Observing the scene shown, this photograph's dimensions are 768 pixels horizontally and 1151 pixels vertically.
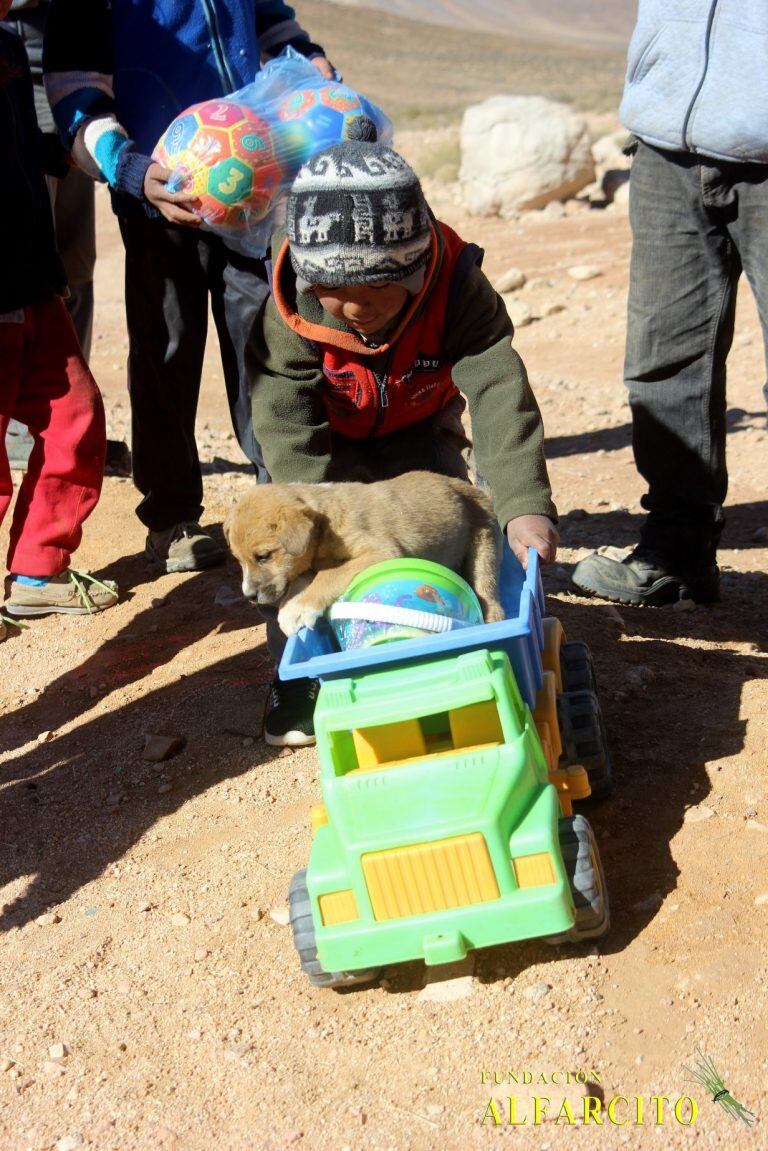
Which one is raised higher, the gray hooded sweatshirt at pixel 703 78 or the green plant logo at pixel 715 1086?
the gray hooded sweatshirt at pixel 703 78

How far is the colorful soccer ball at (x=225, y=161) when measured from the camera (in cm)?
460

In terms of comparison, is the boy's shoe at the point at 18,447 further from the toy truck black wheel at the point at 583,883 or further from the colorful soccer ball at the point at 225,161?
the toy truck black wheel at the point at 583,883

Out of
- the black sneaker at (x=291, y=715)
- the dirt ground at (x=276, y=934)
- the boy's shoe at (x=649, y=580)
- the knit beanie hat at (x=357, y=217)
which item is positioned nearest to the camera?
the dirt ground at (x=276, y=934)

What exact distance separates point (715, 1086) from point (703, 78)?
3642 mm

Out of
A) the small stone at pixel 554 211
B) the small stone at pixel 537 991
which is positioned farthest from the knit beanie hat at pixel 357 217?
the small stone at pixel 554 211

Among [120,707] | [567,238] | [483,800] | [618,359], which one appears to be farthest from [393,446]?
[567,238]

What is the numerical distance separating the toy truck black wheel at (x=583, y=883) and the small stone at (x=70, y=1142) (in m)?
1.09

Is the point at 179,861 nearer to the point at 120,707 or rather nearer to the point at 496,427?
the point at 120,707

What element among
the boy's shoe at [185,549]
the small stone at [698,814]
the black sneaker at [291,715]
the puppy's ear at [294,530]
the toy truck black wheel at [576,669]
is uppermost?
the puppy's ear at [294,530]

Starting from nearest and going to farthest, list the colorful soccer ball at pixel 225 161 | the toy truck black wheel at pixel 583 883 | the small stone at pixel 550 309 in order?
1. the toy truck black wheel at pixel 583 883
2. the colorful soccer ball at pixel 225 161
3. the small stone at pixel 550 309

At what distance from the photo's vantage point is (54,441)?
535 cm

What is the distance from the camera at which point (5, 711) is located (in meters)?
4.94

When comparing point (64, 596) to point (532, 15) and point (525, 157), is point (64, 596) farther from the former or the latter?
point (532, 15)

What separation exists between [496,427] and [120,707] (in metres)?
1.79
